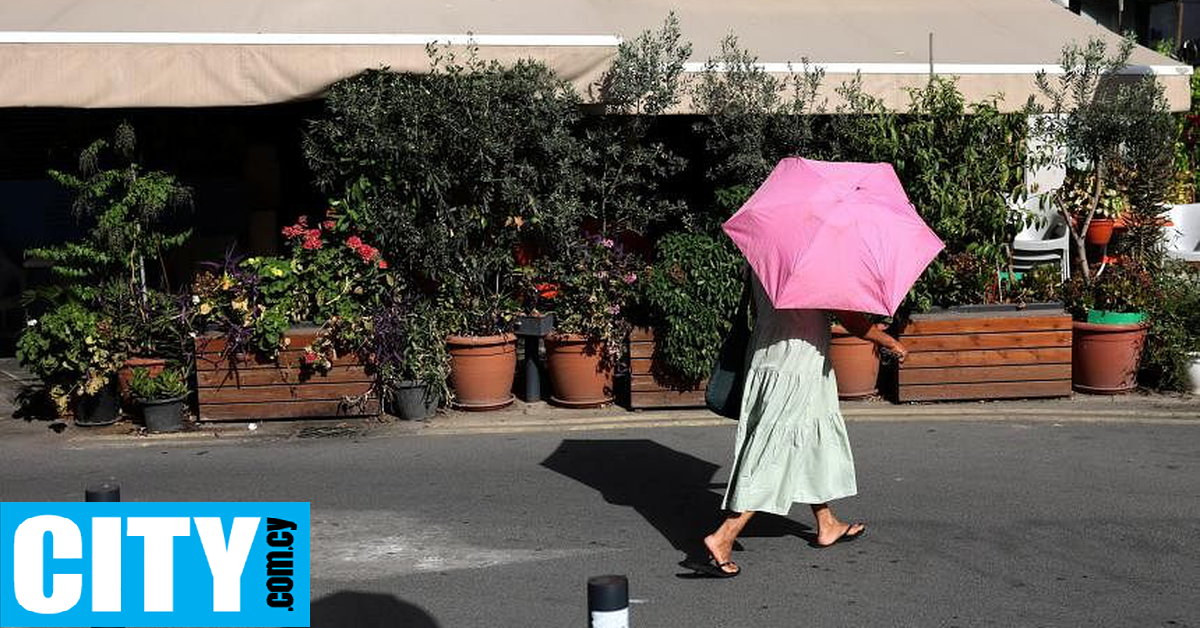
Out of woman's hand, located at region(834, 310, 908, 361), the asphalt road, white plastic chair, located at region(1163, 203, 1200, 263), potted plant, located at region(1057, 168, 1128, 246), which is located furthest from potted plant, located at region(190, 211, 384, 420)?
white plastic chair, located at region(1163, 203, 1200, 263)

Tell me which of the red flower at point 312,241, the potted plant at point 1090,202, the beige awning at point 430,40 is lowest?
the red flower at point 312,241

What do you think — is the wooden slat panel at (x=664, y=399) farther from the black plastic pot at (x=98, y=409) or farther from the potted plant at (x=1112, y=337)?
the black plastic pot at (x=98, y=409)

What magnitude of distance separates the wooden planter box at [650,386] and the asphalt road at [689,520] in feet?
1.93

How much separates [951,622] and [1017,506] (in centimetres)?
201

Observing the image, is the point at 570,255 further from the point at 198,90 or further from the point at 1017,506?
the point at 1017,506

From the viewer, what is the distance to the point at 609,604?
12.7 feet

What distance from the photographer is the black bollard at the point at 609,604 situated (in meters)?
3.87

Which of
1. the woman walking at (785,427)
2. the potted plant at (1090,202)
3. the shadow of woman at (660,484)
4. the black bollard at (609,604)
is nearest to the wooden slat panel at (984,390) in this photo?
the potted plant at (1090,202)

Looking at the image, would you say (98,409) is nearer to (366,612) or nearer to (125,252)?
(125,252)

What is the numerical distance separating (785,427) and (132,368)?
5.52m

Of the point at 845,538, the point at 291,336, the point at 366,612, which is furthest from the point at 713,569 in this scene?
the point at 291,336

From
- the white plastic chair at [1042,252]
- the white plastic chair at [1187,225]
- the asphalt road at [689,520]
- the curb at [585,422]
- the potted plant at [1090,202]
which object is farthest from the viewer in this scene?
the white plastic chair at [1187,225]

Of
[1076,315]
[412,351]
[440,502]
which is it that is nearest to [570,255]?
[412,351]

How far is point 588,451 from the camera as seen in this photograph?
957cm
